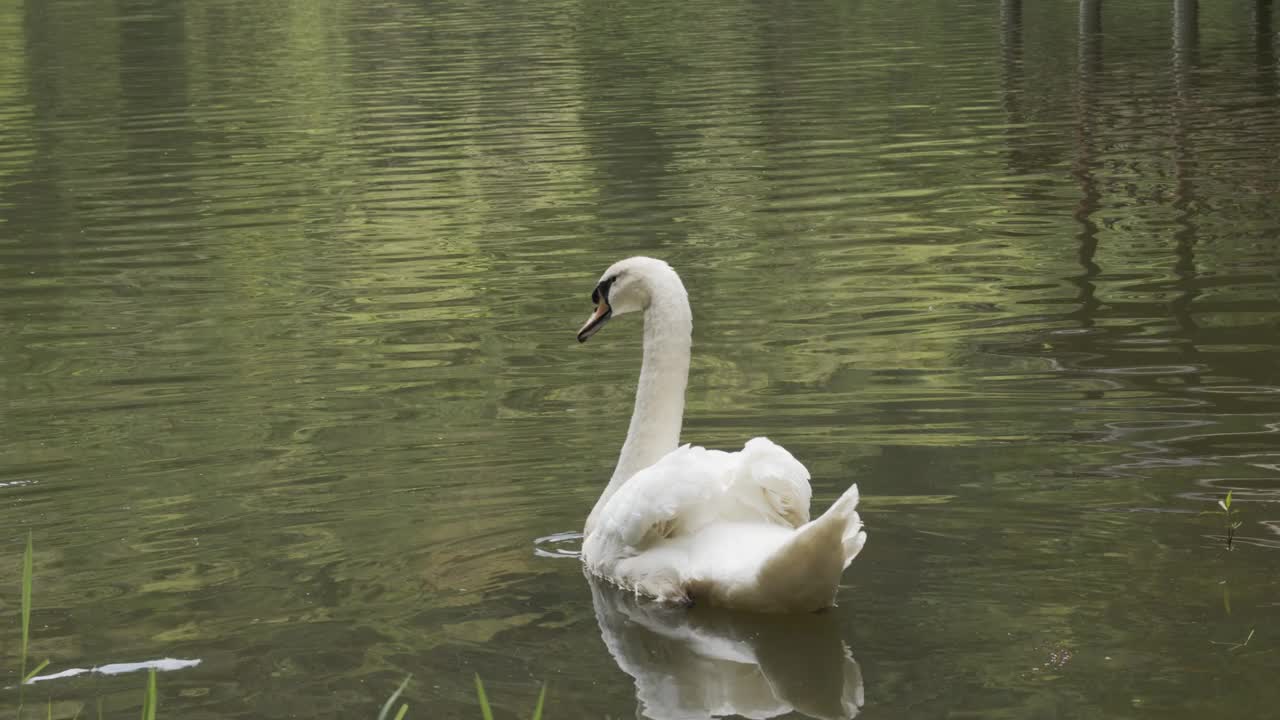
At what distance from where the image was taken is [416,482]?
28.7 ft

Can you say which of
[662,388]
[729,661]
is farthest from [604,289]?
[729,661]

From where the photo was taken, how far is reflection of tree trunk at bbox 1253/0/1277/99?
87.9ft

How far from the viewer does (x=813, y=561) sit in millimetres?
6344

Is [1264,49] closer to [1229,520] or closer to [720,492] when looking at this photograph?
[1229,520]

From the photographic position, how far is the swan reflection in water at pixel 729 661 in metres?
6.15

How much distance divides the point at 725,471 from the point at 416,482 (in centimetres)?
234

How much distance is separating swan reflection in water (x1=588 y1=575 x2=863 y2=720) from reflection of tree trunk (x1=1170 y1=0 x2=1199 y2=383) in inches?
170

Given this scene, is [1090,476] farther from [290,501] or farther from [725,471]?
[290,501]

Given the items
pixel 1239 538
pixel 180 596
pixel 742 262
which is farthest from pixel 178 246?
pixel 1239 538

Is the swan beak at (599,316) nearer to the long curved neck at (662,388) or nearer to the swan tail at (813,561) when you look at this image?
the long curved neck at (662,388)

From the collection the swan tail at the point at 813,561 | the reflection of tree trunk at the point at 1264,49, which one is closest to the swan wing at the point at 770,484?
the swan tail at the point at 813,561

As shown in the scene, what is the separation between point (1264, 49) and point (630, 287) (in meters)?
27.6

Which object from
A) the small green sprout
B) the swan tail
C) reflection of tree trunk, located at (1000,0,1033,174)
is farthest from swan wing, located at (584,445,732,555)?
reflection of tree trunk, located at (1000,0,1033,174)

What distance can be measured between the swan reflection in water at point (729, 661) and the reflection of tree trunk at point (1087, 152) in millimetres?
5826
